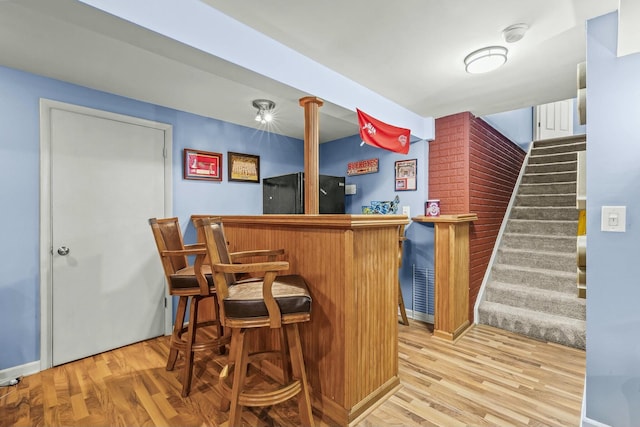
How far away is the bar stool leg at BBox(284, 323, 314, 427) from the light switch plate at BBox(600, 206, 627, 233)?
172cm

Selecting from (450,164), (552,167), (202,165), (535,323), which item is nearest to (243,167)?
(202,165)

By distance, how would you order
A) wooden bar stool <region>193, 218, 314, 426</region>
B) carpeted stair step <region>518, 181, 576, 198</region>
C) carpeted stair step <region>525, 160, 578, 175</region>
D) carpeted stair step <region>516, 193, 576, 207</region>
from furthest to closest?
carpeted stair step <region>525, 160, 578, 175</region> < carpeted stair step <region>518, 181, 576, 198</region> < carpeted stair step <region>516, 193, 576, 207</region> < wooden bar stool <region>193, 218, 314, 426</region>

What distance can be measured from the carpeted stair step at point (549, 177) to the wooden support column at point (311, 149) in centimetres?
419

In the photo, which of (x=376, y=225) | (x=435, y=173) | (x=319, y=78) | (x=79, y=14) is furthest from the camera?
(x=435, y=173)

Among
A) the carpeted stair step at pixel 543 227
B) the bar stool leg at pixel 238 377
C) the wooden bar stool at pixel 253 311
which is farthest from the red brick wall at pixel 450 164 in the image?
the bar stool leg at pixel 238 377

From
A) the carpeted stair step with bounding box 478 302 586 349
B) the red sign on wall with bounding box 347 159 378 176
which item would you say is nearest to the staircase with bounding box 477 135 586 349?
the carpeted stair step with bounding box 478 302 586 349

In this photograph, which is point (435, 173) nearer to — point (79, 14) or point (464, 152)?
point (464, 152)

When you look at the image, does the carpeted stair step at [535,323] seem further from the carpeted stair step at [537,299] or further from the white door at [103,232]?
the white door at [103,232]

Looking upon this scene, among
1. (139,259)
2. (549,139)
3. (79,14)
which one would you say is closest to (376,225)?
(79,14)

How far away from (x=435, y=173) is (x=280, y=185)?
1863 millimetres

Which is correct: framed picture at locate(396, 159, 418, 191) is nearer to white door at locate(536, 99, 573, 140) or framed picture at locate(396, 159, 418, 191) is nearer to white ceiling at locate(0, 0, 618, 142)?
white ceiling at locate(0, 0, 618, 142)

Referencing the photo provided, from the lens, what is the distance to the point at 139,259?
9.84 feet

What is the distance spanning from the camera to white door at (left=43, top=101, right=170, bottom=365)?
8.38 ft

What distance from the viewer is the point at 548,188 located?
14.9 ft
